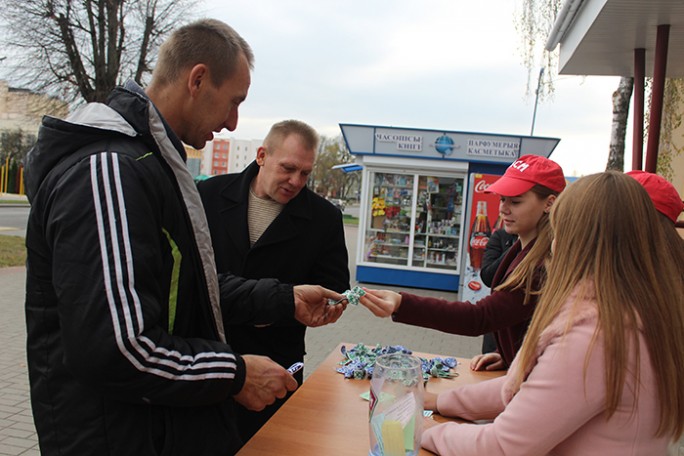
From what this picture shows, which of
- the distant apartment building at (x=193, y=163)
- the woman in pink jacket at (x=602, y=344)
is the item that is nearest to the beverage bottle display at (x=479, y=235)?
the distant apartment building at (x=193, y=163)

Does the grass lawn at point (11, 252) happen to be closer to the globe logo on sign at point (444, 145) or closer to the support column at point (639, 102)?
the globe logo on sign at point (444, 145)

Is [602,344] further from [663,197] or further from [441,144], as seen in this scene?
[441,144]

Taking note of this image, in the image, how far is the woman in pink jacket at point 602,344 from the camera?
3.93 ft

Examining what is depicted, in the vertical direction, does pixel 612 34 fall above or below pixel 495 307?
above

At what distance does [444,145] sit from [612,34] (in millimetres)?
7041

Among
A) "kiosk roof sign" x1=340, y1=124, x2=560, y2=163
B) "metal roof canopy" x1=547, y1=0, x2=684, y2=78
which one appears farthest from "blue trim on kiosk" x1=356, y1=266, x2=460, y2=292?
"metal roof canopy" x1=547, y1=0, x2=684, y2=78

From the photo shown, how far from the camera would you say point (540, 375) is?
1.23 metres

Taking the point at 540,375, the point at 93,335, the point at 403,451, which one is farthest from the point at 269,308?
the point at 540,375

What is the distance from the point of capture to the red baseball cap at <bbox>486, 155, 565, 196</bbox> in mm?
2609

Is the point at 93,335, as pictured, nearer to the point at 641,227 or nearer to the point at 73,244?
the point at 73,244

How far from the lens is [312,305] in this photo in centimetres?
226

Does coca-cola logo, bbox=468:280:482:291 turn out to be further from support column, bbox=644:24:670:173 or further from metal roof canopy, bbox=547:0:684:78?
support column, bbox=644:24:670:173

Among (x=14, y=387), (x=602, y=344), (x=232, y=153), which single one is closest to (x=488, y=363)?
(x=602, y=344)

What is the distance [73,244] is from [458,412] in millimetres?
1344
